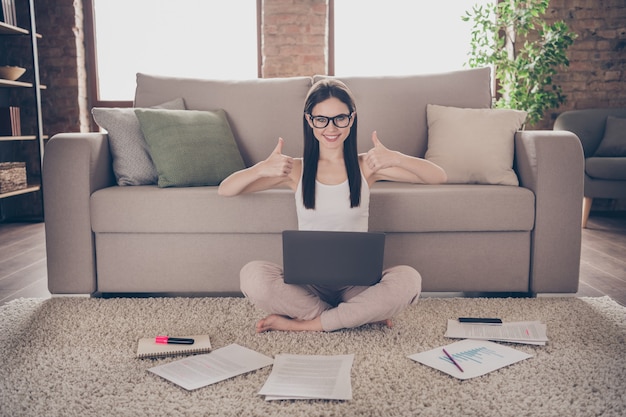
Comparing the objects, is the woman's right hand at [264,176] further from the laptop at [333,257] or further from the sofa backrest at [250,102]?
Result: the sofa backrest at [250,102]

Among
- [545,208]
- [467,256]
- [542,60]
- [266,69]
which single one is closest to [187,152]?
[467,256]

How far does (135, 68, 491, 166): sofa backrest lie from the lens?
2.82m

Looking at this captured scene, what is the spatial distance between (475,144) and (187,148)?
4.26 ft

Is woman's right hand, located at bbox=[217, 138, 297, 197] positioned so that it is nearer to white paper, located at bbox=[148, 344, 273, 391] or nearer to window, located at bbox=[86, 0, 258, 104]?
white paper, located at bbox=[148, 344, 273, 391]

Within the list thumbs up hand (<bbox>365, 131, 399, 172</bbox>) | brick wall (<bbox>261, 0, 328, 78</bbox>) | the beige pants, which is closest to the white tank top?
thumbs up hand (<bbox>365, 131, 399, 172</bbox>)

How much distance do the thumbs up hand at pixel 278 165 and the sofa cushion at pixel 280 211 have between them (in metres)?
0.33

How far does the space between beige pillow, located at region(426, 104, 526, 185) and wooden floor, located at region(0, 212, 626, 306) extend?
648 mm

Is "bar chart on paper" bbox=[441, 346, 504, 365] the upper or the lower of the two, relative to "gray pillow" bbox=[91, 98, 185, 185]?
lower

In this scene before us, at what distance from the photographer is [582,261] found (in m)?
3.00

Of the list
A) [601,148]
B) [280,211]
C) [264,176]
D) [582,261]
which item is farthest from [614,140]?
[264,176]

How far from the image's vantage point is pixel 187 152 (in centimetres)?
244

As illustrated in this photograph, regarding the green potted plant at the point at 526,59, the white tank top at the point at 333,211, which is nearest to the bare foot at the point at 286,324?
the white tank top at the point at 333,211

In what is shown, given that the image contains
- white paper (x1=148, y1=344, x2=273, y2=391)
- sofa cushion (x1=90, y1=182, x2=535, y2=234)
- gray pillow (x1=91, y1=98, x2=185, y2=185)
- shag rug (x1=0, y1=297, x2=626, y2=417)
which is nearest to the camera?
shag rug (x1=0, y1=297, x2=626, y2=417)

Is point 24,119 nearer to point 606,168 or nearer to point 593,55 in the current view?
point 606,168
